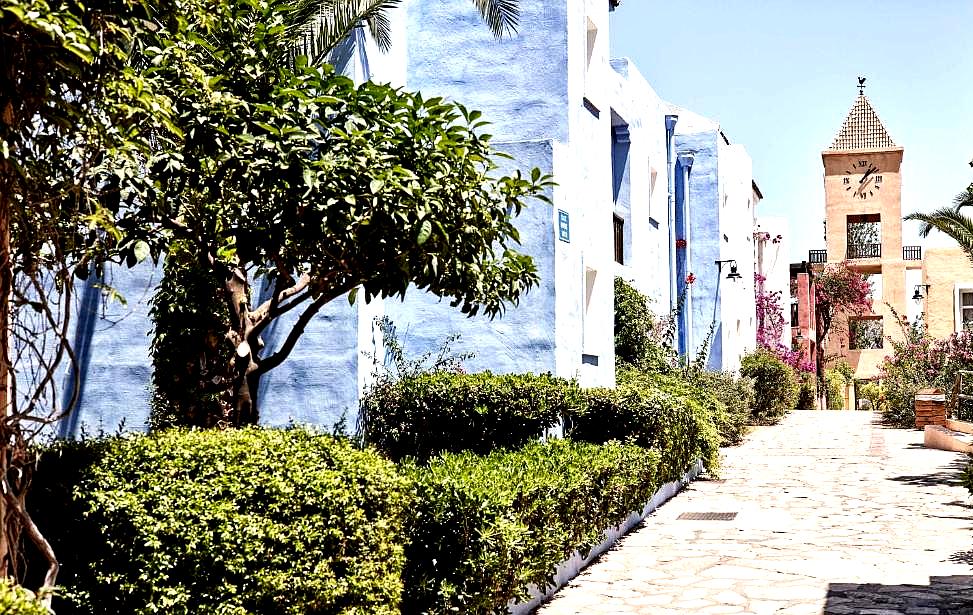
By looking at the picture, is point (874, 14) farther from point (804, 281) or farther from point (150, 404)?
point (804, 281)

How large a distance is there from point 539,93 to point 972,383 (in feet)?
44.3

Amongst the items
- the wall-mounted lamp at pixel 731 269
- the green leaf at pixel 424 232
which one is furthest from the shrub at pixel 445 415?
the wall-mounted lamp at pixel 731 269

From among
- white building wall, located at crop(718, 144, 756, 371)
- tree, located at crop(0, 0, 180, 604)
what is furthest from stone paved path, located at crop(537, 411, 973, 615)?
white building wall, located at crop(718, 144, 756, 371)

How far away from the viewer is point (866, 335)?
173 ft

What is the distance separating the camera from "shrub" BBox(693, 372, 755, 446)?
68.7 ft

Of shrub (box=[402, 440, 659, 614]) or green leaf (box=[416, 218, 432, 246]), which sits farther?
shrub (box=[402, 440, 659, 614])

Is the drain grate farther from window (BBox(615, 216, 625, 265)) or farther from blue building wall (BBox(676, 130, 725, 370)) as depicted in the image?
blue building wall (BBox(676, 130, 725, 370))

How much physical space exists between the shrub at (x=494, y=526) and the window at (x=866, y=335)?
46.1m

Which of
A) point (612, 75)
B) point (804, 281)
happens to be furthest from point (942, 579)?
point (804, 281)

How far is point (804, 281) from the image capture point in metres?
47.6

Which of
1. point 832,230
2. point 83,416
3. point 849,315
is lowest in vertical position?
point 83,416

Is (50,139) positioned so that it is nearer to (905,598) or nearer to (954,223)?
(905,598)

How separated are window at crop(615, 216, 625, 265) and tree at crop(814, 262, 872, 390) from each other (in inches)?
1082

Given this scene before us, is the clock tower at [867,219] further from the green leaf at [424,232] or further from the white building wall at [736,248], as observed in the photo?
the green leaf at [424,232]
